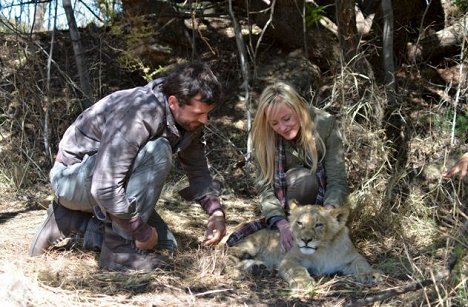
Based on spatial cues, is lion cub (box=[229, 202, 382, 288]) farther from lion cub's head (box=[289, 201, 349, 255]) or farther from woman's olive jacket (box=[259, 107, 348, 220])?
woman's olive jacket (box=[259, 107, 348, 220])

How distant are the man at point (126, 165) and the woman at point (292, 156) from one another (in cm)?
43

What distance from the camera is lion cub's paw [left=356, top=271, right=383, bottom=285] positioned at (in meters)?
3.65

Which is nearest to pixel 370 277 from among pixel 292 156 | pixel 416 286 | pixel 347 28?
pixel 416 286

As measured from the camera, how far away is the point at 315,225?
396 centimetres

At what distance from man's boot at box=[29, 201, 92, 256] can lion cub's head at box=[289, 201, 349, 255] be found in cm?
145

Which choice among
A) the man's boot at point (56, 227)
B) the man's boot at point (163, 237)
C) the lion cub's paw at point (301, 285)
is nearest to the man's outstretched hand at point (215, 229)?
the man's boot at point (163, 237)

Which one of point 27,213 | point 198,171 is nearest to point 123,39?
point 27,213

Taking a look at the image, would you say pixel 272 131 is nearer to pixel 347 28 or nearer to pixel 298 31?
→ pixel 347 28

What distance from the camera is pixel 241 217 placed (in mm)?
5246

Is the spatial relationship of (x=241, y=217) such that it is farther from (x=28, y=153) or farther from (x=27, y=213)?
(x=28, y=153)

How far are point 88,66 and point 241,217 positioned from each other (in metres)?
2.68

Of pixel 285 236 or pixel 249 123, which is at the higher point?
pixel 249 123

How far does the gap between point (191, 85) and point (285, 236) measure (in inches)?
48.6

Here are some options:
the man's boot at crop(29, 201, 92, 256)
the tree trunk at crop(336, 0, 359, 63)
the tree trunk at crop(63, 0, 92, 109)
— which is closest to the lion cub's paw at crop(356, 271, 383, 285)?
Answer: the man's boot at crop(29, 201, 92, 256)
